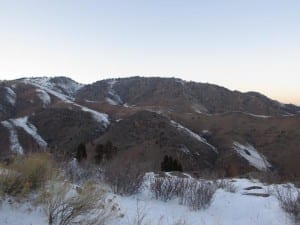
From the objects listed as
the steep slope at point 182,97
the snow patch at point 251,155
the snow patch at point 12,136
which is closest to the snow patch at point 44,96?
the snow patch at point 12,136

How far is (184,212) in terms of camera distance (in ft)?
30.5

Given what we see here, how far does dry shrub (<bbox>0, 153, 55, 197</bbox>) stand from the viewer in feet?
23.6

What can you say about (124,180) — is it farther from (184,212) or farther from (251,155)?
(251,155)

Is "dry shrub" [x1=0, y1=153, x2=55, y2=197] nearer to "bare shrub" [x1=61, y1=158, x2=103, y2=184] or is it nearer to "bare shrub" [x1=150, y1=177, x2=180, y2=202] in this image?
"bare shrub" [x1=61, y1=158, x2=103, y2=184]

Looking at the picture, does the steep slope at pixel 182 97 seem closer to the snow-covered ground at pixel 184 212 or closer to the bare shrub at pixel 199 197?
the snow-covered ground at pixel 184 212

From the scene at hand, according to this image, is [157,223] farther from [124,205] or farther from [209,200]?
[209,200]

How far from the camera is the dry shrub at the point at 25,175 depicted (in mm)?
7188

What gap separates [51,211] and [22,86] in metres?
121

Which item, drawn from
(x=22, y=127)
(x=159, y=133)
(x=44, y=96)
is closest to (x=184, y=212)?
(x=159, y=133)

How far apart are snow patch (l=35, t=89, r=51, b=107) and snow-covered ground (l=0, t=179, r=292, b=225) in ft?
314

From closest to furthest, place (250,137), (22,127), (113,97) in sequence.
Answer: (250,137) < (22,127) < (113,97)

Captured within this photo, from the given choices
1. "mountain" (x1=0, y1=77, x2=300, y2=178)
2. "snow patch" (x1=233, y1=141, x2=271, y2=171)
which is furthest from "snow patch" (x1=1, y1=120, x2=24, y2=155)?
"snow patch" (x1=233, y1=141, x2=271, y2=171)

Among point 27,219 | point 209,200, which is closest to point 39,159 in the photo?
point 27,219

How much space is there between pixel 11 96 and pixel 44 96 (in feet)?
28.0
